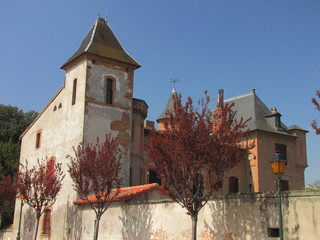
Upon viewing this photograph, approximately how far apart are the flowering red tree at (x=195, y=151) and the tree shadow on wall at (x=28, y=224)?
18509mm

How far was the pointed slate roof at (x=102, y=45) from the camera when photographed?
28188 millimetres

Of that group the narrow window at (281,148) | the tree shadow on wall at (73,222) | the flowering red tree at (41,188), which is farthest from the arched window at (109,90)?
the narrow window at (281,148)

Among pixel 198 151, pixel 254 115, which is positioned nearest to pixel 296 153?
pixel 254 115

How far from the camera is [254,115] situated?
37.3 meters

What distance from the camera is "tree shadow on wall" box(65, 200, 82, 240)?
23188 millimetres

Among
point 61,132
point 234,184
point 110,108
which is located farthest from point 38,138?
point 234,184

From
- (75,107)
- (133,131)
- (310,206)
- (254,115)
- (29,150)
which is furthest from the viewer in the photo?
(254,115)

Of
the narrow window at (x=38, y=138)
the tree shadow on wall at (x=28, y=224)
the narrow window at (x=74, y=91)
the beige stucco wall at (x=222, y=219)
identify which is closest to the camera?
the beige stucco wall at (x=222, y=219)

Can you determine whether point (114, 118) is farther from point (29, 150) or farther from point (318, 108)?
point (318, 108)

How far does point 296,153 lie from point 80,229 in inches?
912

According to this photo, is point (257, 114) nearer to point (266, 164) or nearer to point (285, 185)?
point (266, 164)

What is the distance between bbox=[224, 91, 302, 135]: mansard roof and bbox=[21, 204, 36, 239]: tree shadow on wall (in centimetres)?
1928

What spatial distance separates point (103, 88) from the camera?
90.9 ft

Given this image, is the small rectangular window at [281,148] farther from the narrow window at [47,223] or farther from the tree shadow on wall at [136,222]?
the tree shadow on wall at [136,222]
